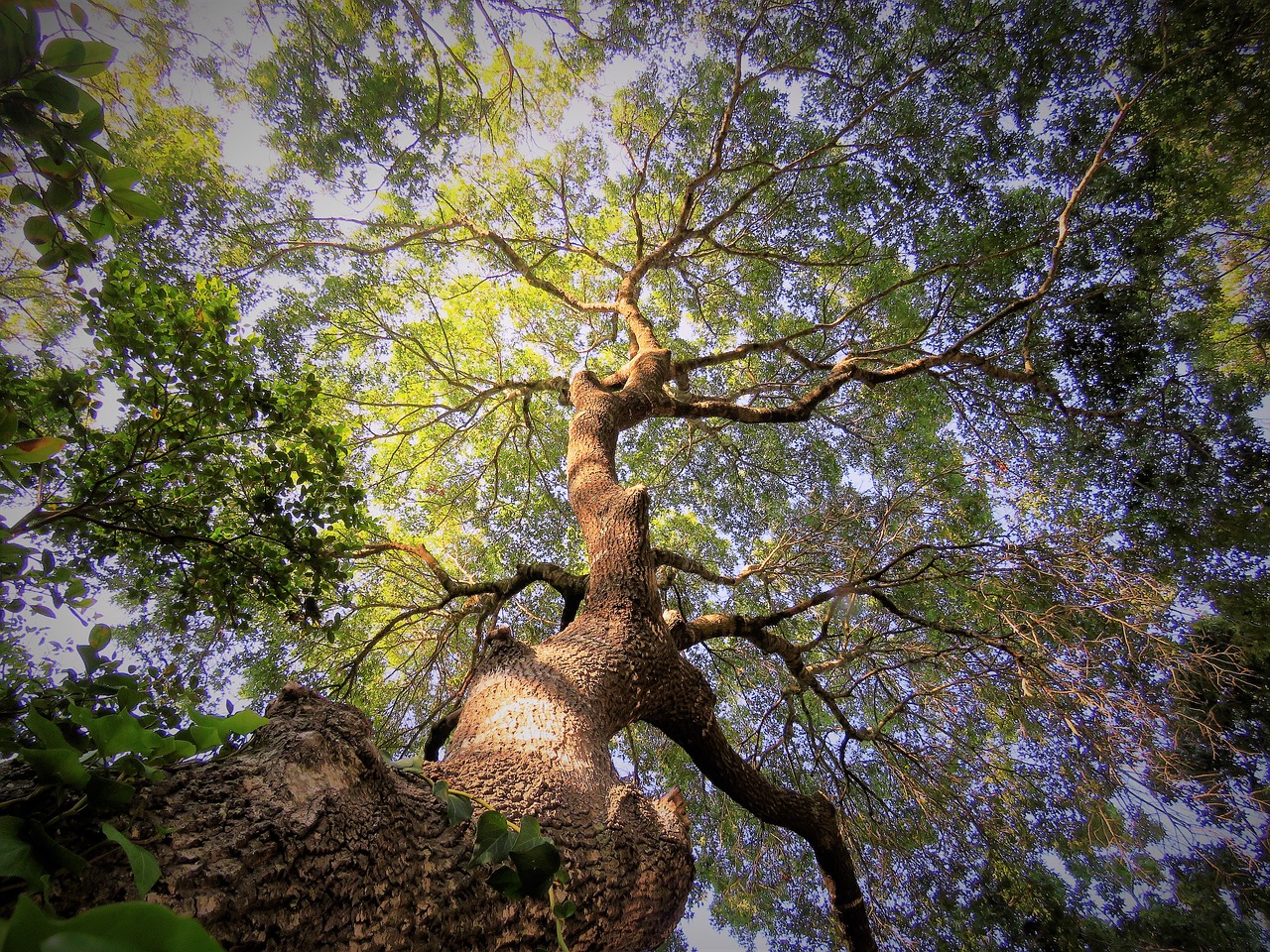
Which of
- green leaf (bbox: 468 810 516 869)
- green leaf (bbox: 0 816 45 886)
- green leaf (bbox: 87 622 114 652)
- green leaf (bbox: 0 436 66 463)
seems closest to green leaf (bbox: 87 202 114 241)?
green leaf (bbox: 0 436 66 463)

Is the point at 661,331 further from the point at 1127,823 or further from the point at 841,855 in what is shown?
the point at 1127,823

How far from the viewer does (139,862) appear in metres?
0.59

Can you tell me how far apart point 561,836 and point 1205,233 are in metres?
6.38

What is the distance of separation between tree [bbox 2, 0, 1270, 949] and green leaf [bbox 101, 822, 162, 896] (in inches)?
24.2

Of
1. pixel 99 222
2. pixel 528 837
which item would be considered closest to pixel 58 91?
pixel 99 222

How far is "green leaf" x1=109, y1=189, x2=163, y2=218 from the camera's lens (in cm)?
97

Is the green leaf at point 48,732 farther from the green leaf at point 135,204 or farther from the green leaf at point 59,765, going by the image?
the green leaf at point 135,204

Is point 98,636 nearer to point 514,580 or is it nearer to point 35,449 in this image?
point 35,449

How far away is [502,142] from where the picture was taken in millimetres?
5672

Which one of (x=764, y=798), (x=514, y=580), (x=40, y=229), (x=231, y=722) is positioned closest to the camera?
(x=231, y=722)

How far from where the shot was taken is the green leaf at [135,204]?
97cm

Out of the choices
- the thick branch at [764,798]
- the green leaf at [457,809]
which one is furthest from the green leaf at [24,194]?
the thick branch at [764,798]

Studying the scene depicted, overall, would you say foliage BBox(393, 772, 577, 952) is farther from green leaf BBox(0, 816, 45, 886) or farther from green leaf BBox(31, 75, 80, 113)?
green leaf BBox(31, 75, 80, 113)

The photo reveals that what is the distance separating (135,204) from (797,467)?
6031 mm
